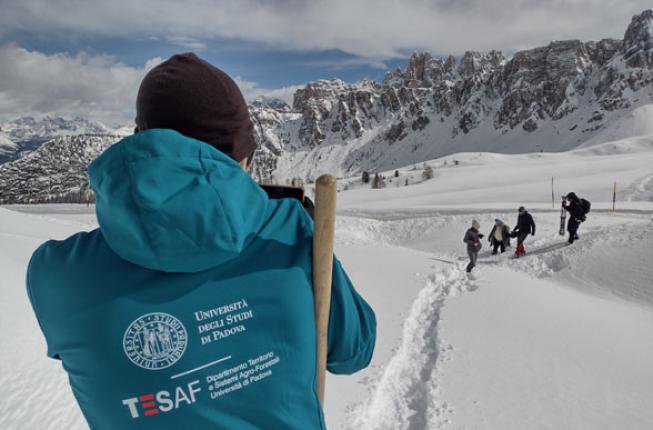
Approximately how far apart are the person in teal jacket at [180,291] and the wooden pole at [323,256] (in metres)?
0.04

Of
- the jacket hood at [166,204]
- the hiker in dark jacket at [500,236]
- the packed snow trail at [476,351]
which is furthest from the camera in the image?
the hiker in dark jacket at [500,236]

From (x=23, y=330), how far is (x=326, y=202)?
3627mm

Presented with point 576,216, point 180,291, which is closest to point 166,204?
point 180,291

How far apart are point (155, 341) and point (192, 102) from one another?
2.43ft

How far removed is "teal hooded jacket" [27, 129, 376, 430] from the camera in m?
1.13

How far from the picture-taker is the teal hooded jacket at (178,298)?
3.72 ft

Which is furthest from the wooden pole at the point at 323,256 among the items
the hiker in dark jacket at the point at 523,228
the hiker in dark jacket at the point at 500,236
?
the hiker in dark jacket at the point at 500,236

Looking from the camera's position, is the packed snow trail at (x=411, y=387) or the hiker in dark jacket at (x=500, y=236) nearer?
the packed snow trail at (x=411, y=387)

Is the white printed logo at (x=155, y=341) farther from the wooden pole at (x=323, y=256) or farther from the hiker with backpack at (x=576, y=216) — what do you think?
the hiker with backpack at (x=576, y=216)

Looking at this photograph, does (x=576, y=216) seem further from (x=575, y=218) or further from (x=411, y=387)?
(x=411, y=387)

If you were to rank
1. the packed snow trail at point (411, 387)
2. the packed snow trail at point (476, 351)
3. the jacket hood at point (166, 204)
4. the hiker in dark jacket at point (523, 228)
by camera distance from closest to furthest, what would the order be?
1. the jacket hood at point (166, 204)
2. the packed snow trail at point (476, 351)
3. the packed snow trail at point (411, 387)
4. the hiker in dark jacket at point (523, 228)

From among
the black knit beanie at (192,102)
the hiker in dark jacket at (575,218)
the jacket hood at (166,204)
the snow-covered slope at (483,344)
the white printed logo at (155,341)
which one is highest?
the black knit beanie at (192,102)

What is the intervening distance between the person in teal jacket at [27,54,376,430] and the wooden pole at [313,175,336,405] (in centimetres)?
4

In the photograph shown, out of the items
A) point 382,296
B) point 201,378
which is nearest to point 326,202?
point 201,378
